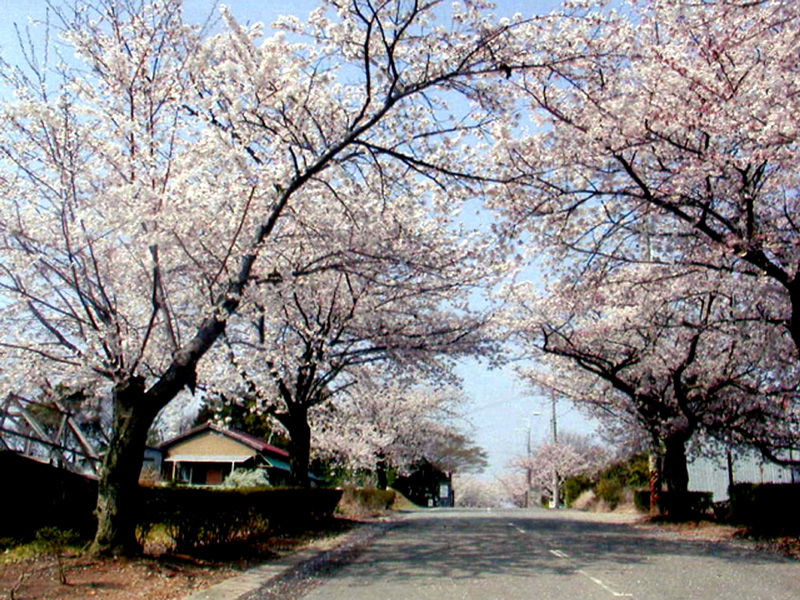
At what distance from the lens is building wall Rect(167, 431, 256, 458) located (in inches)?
1683

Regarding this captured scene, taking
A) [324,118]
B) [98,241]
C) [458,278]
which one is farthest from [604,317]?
[98,241]

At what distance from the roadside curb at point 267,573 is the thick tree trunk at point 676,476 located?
10.4m

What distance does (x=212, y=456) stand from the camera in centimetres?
4281

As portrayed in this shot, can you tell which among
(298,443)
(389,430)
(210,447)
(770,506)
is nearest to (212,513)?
(298,443)

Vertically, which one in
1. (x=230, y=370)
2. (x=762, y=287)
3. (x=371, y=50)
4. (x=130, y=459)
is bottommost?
(x=130, y=459)

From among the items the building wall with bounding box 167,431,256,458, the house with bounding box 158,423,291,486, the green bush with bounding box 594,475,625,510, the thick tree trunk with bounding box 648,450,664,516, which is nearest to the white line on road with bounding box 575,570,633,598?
the thick tree trunk with bounding box 648,450,664,516

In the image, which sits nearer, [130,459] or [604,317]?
[130,459]

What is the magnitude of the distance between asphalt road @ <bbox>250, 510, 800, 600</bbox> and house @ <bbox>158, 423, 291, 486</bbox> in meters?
28.7

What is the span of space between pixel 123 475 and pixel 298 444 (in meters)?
9.72

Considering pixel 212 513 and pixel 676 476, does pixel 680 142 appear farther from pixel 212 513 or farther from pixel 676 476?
pixel 676 476

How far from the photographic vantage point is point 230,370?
16.9m

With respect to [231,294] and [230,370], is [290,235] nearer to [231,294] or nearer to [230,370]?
[231,294]

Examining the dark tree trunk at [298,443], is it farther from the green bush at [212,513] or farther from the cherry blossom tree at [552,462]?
the cherry blossom tree at [552,462]

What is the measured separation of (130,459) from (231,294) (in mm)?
2661
